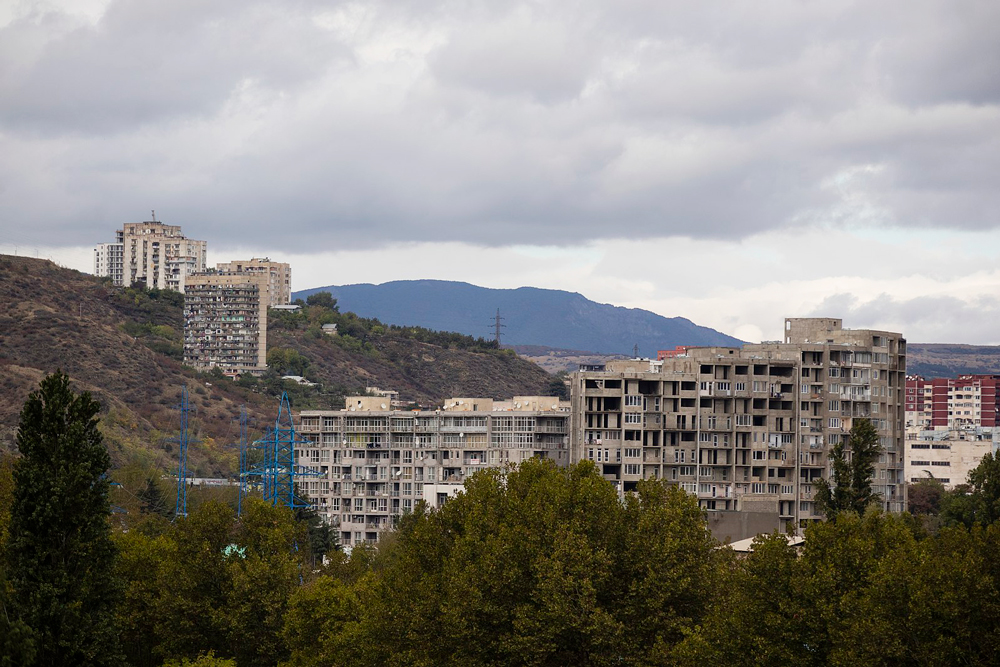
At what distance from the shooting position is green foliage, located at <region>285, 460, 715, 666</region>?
46.7 meters

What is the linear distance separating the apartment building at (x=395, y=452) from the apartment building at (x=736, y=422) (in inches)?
410

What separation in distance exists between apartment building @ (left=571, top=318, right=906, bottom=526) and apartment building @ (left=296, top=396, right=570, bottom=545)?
410 inches

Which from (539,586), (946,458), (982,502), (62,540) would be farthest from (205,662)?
(946,458)

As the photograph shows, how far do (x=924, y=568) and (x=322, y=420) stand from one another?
94.6m

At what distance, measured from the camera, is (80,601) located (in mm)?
46031

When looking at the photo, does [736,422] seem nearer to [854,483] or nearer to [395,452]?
[854,483]

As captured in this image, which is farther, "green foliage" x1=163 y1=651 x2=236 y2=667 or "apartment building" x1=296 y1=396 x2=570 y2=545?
"apartment building" x1=296 y1=396 x2=570 y2=545

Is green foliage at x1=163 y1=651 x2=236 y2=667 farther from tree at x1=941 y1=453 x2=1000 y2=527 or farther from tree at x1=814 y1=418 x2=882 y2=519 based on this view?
tree at x1=941 y1=453 x2=1000 y2=527

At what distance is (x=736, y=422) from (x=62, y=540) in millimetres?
74409

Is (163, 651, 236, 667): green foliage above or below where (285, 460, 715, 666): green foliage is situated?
below

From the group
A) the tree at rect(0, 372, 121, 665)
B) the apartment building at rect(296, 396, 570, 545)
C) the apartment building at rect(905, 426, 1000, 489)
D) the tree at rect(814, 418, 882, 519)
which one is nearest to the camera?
the tree at rect(0, 372, 121, 665)

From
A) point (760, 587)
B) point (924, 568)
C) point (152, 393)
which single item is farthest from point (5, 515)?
point (152, 393)

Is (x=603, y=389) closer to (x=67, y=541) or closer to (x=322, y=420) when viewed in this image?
(x=322, y=420)

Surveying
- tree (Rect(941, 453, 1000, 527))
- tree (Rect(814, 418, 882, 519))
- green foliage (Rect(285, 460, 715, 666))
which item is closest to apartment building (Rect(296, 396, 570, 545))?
tree (Rect(941, 453, 1000, 527))
